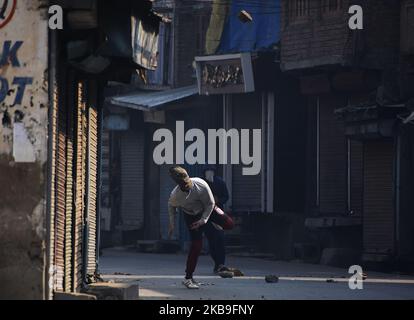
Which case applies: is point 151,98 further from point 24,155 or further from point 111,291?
point 24,155

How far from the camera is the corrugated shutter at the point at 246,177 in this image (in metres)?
29.2

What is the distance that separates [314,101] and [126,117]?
18.0ft

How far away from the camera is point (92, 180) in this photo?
15.9 meters

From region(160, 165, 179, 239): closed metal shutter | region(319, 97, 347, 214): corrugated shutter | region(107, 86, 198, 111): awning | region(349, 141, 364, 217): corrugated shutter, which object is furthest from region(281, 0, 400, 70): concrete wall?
region(160, 165, 179, 239): closed metal shutter

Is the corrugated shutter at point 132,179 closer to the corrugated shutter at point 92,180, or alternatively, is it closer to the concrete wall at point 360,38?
the concrete wall at point 360,38

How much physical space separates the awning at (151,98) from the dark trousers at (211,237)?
381 inches

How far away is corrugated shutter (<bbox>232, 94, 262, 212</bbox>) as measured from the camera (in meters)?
29.2

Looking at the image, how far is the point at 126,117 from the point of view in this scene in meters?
31.5

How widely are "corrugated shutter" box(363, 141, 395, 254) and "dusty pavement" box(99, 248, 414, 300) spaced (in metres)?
1.11

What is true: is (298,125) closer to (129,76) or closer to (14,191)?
(129,76)

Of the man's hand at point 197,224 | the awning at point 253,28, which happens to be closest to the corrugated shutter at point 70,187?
the man's hand at point 197,224
